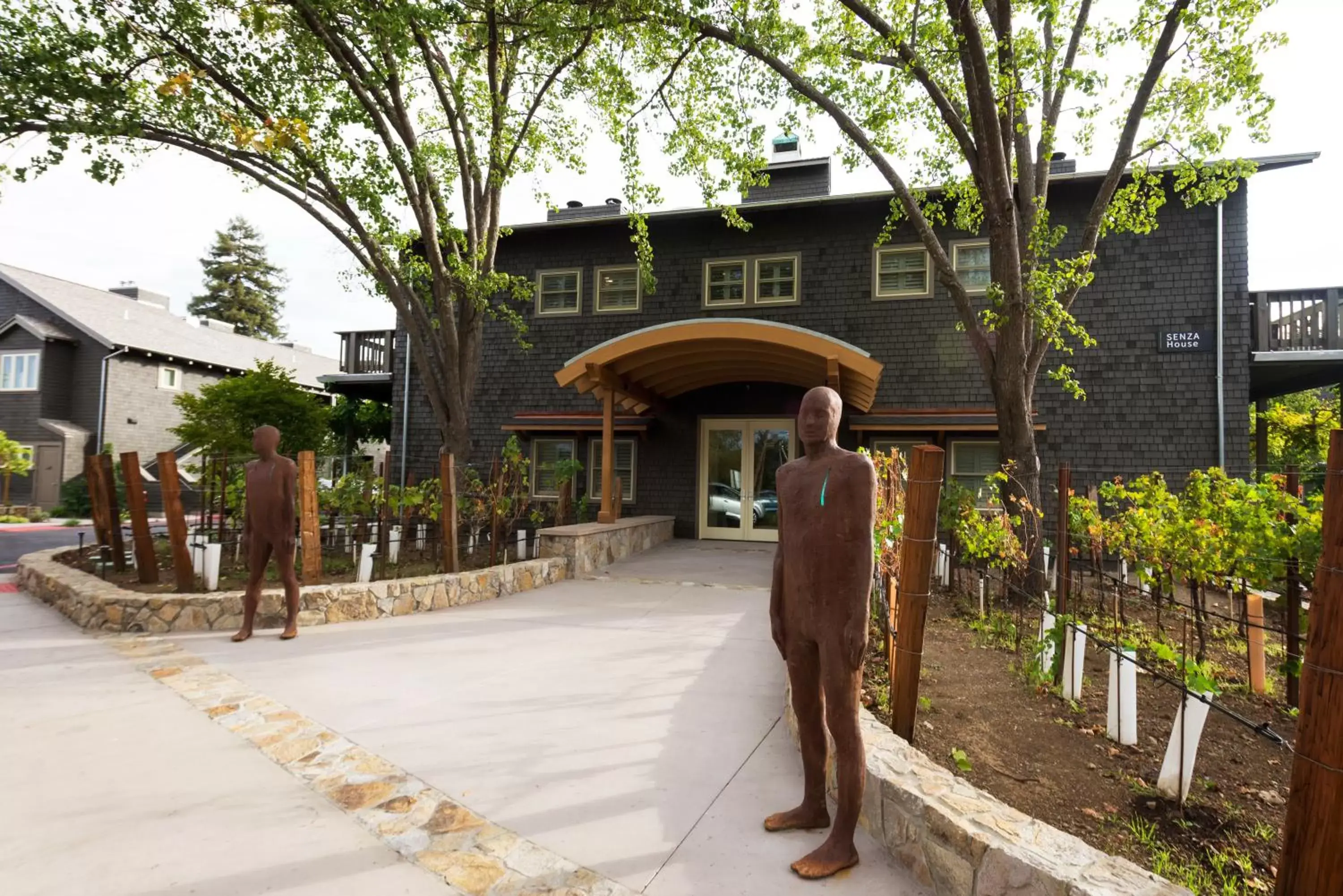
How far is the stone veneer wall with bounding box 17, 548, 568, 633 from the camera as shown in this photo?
5.89m

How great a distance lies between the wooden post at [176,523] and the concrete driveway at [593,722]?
3.19 ft

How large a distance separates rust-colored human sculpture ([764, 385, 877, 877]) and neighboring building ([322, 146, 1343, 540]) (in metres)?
6.62

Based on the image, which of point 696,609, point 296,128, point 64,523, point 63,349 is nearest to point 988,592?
point 696,609

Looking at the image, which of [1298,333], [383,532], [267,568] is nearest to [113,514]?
[267,568]

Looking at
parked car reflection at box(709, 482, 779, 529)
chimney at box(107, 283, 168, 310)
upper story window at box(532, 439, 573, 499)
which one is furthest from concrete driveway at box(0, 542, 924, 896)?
chimney at box(107, 283, 168, 310)

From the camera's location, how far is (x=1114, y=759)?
10.4 feet

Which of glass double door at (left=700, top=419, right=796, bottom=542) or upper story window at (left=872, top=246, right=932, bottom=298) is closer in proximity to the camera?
upper story window at (left=872, top=246, right=932, bottom=298)

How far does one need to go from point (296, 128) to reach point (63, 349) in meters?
19.1

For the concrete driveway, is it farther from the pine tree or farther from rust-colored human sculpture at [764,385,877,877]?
the pine tree

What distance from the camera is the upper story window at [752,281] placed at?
12.5m

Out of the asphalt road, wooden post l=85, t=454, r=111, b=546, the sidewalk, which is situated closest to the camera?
the sidewalk

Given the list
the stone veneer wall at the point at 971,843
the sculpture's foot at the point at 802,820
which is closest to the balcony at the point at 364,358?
the sculpture's foot at the point at 802,820

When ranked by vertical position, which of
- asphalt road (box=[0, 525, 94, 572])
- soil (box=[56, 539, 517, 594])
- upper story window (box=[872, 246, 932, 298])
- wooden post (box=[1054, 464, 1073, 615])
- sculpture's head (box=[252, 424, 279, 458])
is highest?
upper story window (box=[872, 246, 932, 298])

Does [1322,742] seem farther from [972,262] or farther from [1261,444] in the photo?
[1261,444]
